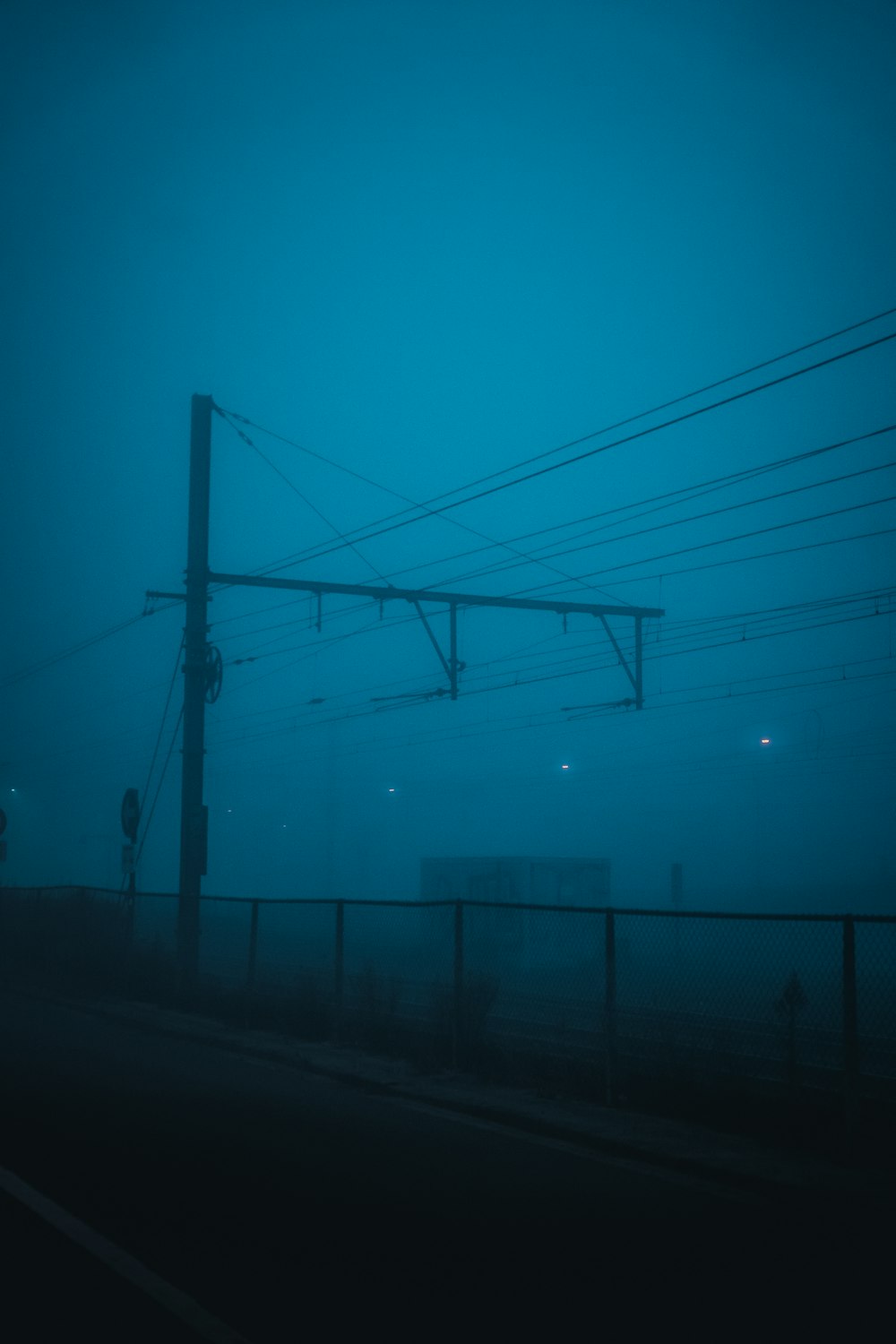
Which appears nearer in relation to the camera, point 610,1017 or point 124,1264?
point 124,1264

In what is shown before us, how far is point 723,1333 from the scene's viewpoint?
17.3ft

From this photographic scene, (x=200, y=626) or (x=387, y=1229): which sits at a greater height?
(x=200, y=626)

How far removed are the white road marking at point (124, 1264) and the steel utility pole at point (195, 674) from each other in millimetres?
11854

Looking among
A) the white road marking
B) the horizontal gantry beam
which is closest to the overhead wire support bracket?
the horizontal gantry beam

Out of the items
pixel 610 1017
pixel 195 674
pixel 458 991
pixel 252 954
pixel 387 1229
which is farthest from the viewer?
pixel 195 674

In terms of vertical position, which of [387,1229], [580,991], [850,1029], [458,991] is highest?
[850,1029]

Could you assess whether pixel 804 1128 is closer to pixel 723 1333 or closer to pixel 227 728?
pixel 723 1333

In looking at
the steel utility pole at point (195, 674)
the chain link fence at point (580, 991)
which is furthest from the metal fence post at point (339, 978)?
the steel utility pole at point (195, 674)

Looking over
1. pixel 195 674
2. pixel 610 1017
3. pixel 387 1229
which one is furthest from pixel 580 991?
pixel 195 674

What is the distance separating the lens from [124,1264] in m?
5.98

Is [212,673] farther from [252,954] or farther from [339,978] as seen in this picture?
[339,978]

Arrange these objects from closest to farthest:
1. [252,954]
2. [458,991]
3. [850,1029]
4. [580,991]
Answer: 1. [850,1029]
2. [458,991]
3. [580,991]
4. [252,954]

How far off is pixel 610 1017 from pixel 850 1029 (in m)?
2.57

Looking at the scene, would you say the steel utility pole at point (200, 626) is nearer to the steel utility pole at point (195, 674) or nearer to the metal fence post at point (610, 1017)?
the steel utility pole at point (195, 674)
